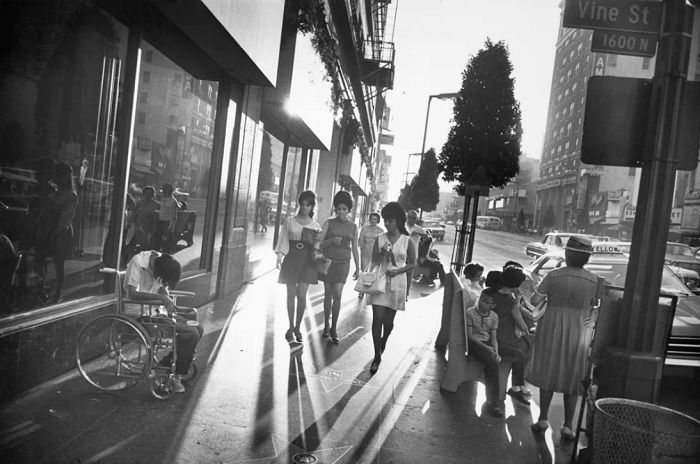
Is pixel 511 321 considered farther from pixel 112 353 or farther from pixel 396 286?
pixel 112 353

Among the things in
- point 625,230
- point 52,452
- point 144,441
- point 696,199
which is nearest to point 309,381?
point 144,441

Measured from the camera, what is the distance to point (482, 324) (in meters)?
5.50

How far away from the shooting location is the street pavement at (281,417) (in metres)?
3.70

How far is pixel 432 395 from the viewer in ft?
18.2

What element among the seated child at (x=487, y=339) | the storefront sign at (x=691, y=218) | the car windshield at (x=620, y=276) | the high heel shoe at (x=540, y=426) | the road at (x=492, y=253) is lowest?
the high heel shoe at (x=540, y=426)

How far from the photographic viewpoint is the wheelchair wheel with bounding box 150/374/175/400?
4543mm

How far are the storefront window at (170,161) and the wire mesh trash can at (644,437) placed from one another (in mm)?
5070

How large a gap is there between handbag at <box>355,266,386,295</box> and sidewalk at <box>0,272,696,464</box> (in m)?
0.85

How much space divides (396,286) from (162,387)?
2619 mm

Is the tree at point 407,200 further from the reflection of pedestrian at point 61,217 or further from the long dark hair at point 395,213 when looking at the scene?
the reflection of pedestrian at point 61,217

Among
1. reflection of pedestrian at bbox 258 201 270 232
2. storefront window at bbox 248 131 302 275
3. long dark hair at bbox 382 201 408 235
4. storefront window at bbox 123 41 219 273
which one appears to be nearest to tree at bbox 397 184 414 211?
storefront window at bbox 248 131 302 275

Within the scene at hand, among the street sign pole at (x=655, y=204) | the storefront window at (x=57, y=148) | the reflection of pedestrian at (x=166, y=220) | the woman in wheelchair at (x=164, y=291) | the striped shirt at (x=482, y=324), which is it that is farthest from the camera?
the reflection of pedestrian at (x=166, y=220)

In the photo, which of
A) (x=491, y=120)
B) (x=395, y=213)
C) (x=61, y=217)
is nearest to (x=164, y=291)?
(x=61, y=217)

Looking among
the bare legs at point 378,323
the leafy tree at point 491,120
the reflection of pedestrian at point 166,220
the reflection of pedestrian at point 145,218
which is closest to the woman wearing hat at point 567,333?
the bare legs at point 378,323
